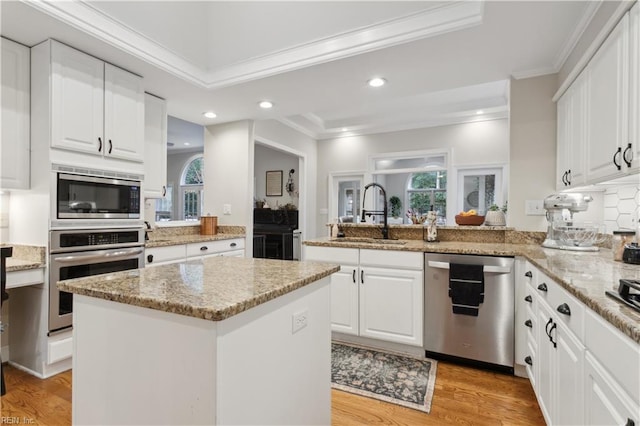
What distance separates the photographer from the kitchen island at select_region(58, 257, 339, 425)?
3.03 feet

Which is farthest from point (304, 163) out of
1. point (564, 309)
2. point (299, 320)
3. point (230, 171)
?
point (564, 309)

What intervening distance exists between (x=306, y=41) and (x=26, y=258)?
8.73 feet

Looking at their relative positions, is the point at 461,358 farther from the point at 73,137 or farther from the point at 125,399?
the point at 73,137

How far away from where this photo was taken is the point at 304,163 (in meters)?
6.00

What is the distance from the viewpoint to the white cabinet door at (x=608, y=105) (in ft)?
5.23

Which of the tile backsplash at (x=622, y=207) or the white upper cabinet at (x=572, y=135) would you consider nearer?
the tile backsplash at (x=622, y=207)

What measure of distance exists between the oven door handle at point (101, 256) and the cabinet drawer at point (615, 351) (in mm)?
2966

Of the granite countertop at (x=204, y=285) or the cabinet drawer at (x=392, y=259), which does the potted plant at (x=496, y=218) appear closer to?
the cabinet drawer at (x=392, y=259)

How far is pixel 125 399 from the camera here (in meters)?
1.08

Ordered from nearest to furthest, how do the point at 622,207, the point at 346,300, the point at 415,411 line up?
the point at 415,411, the point at 622,207, the point at 346,300

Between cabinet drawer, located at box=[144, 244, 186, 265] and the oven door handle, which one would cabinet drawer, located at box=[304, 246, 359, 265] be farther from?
the oven door handle

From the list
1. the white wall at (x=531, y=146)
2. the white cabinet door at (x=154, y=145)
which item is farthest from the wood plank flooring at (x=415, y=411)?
the white cabinet door at (x=154, y=145)

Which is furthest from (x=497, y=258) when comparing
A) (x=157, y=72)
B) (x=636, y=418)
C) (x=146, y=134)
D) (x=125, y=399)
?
(x=146, y=134)

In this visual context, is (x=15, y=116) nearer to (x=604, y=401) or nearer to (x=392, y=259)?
(x=392, y=259)
